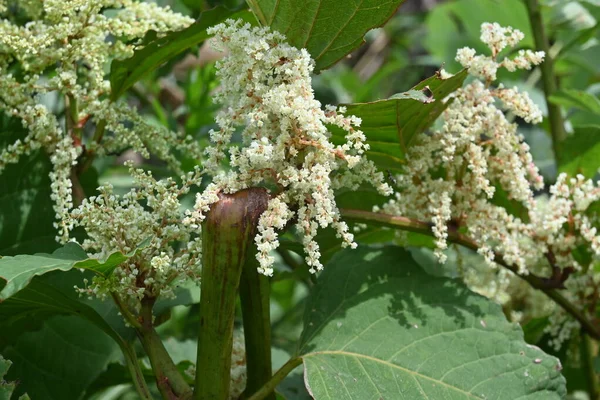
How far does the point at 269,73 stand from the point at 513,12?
1652 millimetres

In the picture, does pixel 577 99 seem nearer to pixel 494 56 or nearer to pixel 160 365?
pixel 494 56

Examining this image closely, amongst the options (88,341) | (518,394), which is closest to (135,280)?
(88,341)

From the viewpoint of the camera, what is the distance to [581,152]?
1.73m

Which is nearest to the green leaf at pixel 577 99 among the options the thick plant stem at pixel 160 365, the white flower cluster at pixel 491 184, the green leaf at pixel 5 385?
the white flower cluster at pixel 491 184

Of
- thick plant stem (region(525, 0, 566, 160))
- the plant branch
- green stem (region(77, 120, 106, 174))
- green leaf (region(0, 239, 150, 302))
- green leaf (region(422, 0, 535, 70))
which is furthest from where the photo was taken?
green leaf (region(422, 0, 535, 70))

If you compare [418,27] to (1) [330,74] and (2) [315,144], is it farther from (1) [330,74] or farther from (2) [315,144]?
(2) [315,144]

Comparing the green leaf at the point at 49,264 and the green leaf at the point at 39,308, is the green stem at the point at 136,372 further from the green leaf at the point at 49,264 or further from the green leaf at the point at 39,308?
the green leaf at the point at 49,264

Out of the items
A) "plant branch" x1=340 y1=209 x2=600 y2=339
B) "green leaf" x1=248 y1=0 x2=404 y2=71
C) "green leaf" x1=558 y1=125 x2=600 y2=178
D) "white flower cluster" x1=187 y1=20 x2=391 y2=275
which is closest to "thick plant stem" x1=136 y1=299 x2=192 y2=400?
"white flower cluster" x1=187 y1=20 x2=391 y2=275

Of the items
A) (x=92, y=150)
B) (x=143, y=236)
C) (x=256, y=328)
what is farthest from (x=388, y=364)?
(x=92, y=150)

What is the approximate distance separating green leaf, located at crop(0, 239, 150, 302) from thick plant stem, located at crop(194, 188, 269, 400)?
0.32ft

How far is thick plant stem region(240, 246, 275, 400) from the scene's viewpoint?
1.21 meters

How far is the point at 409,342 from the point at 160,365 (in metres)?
0.42

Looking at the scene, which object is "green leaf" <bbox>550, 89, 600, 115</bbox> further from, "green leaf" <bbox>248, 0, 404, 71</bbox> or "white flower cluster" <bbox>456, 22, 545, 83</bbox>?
"green leaf" <bbox>248, 0, 404, 71</bbox>

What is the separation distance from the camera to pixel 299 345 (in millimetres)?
1354
